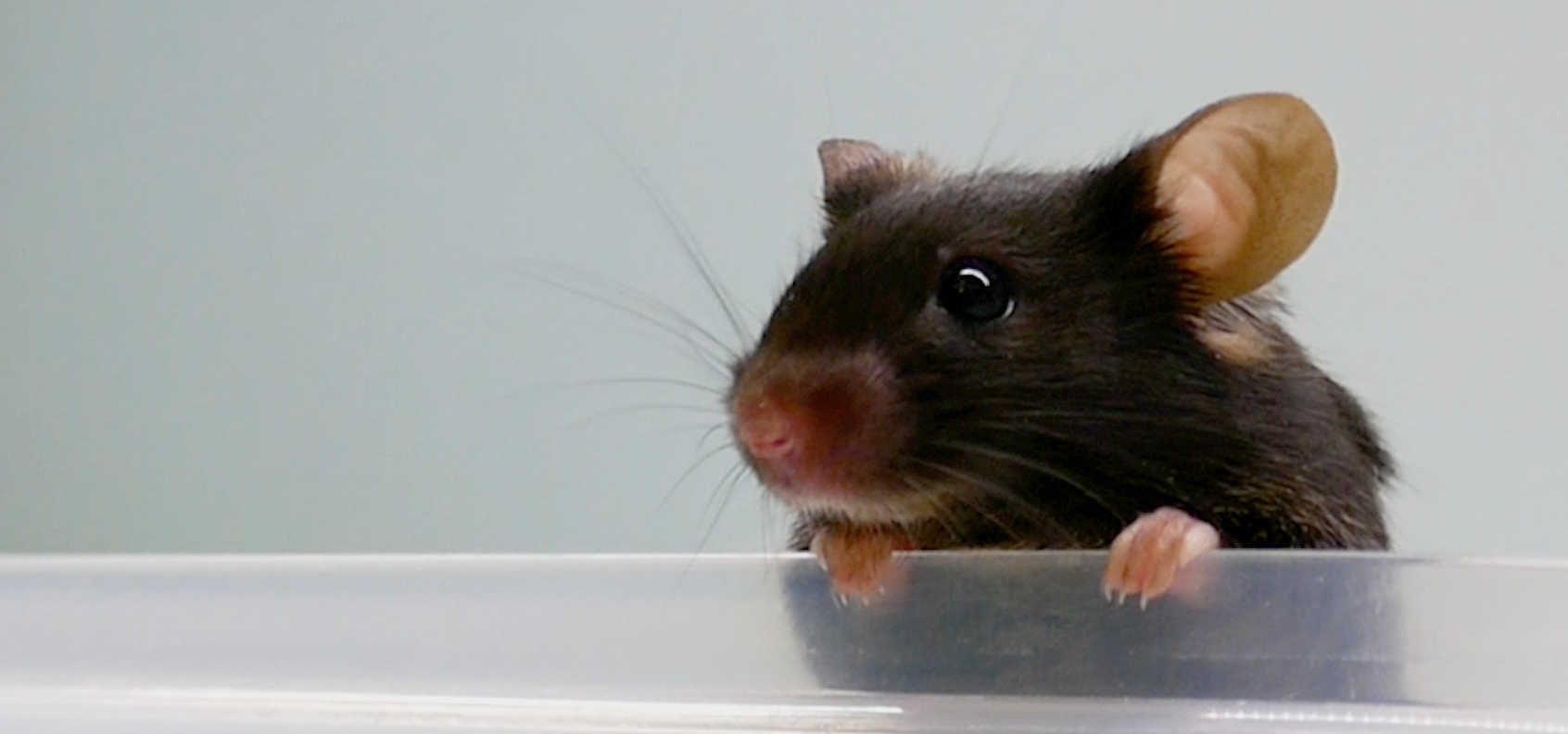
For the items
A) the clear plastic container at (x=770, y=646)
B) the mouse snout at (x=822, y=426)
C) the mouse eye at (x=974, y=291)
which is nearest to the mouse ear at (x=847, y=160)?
the mouse eye at (x=974, y=291)

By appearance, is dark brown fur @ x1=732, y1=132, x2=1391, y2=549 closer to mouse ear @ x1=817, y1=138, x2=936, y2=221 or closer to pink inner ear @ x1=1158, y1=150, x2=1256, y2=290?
pink inner ear @ x1=1158, y1=150, x2=1256, y2=290

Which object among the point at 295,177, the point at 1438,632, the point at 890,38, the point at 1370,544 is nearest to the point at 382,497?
the point at 295,177

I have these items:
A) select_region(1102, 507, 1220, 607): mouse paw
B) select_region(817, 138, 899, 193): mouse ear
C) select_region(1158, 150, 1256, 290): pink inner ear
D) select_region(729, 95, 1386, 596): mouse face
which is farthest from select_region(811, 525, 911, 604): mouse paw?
select_region(817, 138, 899, 193): mouse ear

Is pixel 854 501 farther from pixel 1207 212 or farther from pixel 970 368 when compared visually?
pixel 1207 212

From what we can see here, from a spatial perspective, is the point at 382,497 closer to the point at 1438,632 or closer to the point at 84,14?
the point at 84,14

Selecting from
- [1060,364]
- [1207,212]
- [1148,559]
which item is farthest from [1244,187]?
[1148,559]

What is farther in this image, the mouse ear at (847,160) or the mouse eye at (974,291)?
the mouse ear at (847,160)

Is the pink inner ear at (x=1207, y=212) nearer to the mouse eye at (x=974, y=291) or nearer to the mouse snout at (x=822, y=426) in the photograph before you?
the mouse eye at (x=974, y=291)
